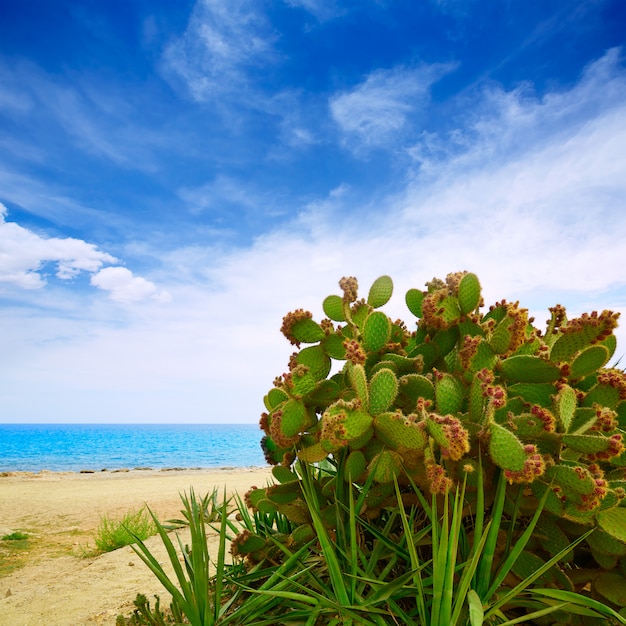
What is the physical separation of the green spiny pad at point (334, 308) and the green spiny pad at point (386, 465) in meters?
0.85

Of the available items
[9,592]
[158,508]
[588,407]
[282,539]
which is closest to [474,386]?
[588,407]

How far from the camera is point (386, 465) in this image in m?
2.67

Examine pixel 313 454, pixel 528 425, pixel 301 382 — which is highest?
pixel 301 382

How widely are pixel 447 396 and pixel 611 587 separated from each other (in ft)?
4.10

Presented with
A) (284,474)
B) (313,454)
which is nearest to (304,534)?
(284,474)

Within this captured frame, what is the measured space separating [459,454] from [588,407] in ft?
3.52

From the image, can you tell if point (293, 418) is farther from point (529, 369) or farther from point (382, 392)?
point (529, 369)

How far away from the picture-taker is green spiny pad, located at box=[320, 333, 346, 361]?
10.1ft

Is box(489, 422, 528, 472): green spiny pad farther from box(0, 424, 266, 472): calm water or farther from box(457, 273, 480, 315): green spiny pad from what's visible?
box(0, 424, 266, 472): calm water

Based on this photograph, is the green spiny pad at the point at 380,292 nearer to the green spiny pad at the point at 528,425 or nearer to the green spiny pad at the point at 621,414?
the green spiny pad at the point at 528,425

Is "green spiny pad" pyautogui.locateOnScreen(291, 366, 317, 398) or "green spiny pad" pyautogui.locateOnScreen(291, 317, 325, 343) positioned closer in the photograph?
"green spiny pad" pyautogui.locateOnScreen(291, 366, 317, 398)

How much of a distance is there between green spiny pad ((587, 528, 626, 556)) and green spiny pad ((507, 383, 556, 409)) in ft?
2.13

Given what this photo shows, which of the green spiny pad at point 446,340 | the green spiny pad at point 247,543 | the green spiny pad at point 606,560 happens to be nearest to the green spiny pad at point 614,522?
the green spiny pad at point 606,560

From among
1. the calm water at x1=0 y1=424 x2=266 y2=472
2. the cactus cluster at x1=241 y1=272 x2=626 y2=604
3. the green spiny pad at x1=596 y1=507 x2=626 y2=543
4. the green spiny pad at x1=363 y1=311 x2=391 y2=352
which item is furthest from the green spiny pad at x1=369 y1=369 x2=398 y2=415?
the calm water at x1=0 y1=424 x2=266 y2=472
